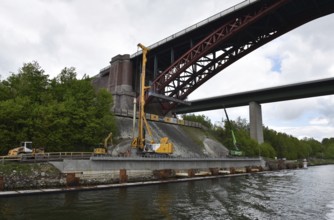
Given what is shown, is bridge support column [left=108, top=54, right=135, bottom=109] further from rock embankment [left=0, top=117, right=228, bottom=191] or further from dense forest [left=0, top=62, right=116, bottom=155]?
dense forest [left=0, top=62, right=116, bottom=155]

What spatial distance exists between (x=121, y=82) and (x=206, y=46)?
24.5 meters

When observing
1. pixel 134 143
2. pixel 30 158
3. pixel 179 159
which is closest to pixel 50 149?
pixel 30 158

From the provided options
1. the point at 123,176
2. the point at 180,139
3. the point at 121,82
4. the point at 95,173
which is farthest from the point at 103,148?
the point at 121,82

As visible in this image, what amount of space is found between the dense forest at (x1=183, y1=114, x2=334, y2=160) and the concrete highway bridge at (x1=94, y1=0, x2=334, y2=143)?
2309 centimetres

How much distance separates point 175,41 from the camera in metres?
70.7

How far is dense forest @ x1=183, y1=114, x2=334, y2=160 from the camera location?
8900 centimetres

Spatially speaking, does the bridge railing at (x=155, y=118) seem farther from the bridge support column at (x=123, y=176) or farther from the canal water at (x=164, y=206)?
the canal water at (x=164, y=206)

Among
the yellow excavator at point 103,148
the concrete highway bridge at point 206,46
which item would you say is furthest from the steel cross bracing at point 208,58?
the yellow excavator at point 103,148

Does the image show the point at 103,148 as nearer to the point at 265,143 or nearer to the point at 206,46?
the point at 206,46

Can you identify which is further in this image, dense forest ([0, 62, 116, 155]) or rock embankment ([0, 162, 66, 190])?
dense forest ([0, 62, 116, 155])

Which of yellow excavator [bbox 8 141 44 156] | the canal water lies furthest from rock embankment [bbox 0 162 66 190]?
yellow excavator [bbox 8 141 44 156]

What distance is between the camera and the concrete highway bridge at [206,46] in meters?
58.8

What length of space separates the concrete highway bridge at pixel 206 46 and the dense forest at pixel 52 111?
1926cm

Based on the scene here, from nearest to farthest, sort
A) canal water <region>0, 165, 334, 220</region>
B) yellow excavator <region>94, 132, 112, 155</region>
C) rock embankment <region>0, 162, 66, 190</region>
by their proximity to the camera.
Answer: canal water <region>0, 165, 334, 220</region> → rock embankment <region>0, 162, 66, 190</region> → yellow excavator <region>94, 132, 112, 155</region>
